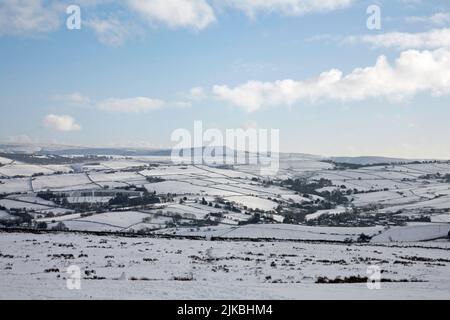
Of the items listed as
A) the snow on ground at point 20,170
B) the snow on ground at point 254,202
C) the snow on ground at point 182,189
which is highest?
the snow on ground at point 20,170

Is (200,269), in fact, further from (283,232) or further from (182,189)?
(182,189)

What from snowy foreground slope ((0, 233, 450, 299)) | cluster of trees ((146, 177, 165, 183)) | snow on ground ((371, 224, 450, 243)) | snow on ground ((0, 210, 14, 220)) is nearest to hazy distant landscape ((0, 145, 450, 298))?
snowy foreground slope ((0, 233, 450, 299))

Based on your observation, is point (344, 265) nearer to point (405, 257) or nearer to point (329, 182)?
point (405, 257)

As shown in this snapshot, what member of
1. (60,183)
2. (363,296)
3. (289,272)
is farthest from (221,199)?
(363,296)

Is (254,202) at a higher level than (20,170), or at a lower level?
lower

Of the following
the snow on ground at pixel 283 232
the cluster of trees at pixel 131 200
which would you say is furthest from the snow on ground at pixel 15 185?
the snow on ground at pixel 283 232

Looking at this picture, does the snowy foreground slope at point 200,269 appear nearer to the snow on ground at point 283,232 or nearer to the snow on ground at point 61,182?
the snow on ground at point 283,232

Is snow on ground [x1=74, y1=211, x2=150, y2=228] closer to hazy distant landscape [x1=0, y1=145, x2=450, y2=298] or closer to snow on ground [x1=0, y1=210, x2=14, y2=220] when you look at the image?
hazy distant landscape [x1=0, y1=145, x2=450, y2=298]

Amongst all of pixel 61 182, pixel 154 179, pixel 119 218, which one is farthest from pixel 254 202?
pixel 61 182

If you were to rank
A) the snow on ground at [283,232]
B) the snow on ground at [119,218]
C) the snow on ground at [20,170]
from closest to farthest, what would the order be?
the snow on ground at [283,232] → the snow on ground at [119,218] → the snow on ground at [20,170]
